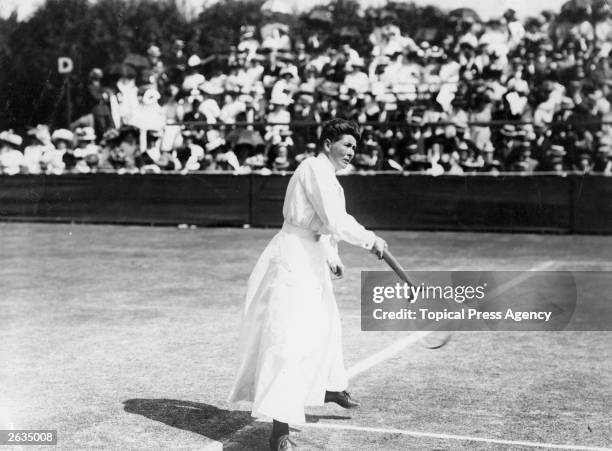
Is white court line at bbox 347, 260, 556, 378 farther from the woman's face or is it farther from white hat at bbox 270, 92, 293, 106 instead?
white hat at bbox 270, 92, 293, 106

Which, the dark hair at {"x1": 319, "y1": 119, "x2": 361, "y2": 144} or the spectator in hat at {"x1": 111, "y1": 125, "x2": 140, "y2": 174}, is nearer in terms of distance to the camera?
the dark hair at {"x1": 319, "y1": 119, "x2": 361, "y2": 144}

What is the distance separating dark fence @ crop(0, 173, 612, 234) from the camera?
1820 cm

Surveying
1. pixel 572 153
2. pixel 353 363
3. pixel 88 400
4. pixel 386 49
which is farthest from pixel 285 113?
pixel 88 400

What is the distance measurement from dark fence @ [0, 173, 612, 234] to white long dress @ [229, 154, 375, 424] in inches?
516

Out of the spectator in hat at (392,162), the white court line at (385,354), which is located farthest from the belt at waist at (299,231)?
the spectator in hat at (392,162)

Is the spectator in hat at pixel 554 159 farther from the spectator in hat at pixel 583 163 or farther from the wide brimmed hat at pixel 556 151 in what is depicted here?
the spectator in hat at pixel 583 163

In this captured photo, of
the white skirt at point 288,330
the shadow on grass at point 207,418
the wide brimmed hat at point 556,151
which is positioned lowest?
the shadow on grass at point 207,418

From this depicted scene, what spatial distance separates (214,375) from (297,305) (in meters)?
2.08

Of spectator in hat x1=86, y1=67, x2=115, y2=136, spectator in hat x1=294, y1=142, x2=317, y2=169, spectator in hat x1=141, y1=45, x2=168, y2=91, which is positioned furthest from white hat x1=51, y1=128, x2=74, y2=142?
spectator in hat x1=294, y1=142, x2=317, y2=169

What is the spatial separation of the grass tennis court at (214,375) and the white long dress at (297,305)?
0.39 m

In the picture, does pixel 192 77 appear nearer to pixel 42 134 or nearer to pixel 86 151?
pixel 86 151

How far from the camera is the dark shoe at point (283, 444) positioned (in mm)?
5305

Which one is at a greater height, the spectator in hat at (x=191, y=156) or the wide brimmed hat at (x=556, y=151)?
the wide brimmed hat at (x=556, y=151)

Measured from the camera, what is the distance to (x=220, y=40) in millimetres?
26828
